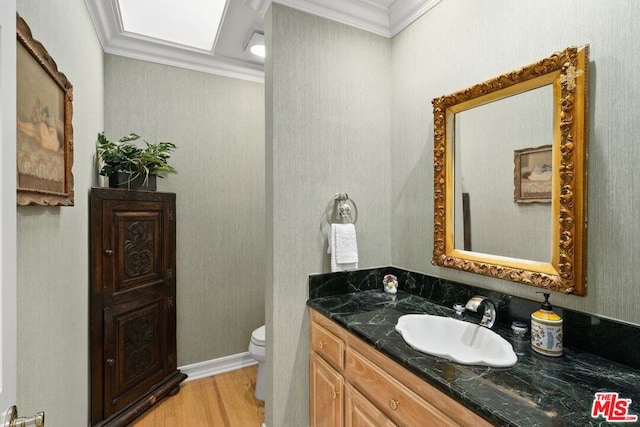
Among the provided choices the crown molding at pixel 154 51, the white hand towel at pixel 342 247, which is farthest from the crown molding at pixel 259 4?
the white hand towel at pixel 342 247

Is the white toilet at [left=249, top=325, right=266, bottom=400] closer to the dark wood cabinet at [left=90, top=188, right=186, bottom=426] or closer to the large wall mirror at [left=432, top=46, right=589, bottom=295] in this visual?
the dark wood cabinet at [left=90, top=188, right=186, bottom=426]

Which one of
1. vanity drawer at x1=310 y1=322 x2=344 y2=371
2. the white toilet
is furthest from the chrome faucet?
the white toilet

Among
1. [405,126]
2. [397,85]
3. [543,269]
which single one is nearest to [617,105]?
[543,269]

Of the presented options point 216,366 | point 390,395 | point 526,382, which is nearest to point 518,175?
point 526,382

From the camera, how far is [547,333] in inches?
42.1

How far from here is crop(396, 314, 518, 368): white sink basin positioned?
3.92 ft

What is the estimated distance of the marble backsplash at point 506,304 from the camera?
101 centimetres

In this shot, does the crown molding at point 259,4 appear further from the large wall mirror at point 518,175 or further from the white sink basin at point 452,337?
the white sink basin at point 452,337

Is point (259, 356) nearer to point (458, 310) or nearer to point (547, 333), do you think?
point (458, 310)

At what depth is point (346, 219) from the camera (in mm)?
1809

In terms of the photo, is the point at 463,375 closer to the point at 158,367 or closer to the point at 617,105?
the point at 617,105

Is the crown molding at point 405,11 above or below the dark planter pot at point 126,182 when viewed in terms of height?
above

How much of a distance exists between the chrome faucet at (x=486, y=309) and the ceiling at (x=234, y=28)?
5.16 ft

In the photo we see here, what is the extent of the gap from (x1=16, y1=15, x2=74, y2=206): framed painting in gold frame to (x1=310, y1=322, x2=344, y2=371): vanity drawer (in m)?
1.31
